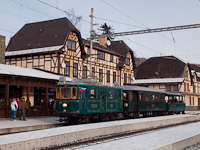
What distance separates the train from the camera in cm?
1875

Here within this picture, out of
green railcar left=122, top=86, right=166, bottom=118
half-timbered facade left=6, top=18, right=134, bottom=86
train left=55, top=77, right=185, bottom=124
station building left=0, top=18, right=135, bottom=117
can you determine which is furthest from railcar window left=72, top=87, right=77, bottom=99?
half-timbered facade left=6, top=18, right=134, bottom=86

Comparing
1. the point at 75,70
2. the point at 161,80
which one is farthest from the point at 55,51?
the point at 161,80

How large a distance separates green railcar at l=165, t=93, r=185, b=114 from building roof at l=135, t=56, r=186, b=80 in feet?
63.1

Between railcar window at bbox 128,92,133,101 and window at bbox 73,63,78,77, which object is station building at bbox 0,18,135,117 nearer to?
window at bbox 73,63,78,77

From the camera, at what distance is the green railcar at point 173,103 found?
107ft

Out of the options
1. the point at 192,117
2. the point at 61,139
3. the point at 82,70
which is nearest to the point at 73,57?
the point at 82,70

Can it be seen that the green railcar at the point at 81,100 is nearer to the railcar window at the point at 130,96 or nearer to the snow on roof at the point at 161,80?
the railcar window at the point at 130,96

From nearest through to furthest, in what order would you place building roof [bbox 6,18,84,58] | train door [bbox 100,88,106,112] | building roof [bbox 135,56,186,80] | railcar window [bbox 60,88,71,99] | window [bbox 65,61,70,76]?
1. railcar window [bbox 60,88,71,99]
2. train door [bbox 100,88,106,112]
3. window [bbox 65,61,70,76]
4. building roof [bbox 6,18,84,58]
5. building roof [bbox 135,56,186,80]

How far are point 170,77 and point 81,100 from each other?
40.1 metres

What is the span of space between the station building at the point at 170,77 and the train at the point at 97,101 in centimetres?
2777

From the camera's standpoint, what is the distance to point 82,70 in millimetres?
35969

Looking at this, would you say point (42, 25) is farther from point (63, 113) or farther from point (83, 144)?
point (83, 144)

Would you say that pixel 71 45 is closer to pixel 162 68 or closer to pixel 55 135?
pixel 55 135

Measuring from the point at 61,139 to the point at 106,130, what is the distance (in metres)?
3.70
